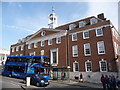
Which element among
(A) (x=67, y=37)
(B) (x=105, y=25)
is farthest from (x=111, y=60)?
(A) (x=67, y=37)

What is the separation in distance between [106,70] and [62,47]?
11625 mm

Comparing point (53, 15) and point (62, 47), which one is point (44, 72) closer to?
point (62, 47)

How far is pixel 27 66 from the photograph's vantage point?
22.0 m

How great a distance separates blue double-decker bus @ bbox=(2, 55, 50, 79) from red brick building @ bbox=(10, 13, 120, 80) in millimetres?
2709

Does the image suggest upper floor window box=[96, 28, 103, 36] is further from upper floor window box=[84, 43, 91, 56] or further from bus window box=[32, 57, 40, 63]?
bus window box=[32, 57, 40, 63]

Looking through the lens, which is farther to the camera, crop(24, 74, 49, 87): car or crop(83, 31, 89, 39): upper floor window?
crop(83, 31, 89, 39): upper floor window

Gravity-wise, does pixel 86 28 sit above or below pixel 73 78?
above

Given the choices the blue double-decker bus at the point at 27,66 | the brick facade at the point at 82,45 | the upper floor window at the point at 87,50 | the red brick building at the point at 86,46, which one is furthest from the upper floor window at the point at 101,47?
the blue double-decker bus at the point at 27,66

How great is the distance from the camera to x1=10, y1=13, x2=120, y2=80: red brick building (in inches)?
844

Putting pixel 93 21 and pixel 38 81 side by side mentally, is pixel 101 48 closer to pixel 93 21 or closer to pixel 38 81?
pixel 93 21

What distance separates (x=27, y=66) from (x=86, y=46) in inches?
516

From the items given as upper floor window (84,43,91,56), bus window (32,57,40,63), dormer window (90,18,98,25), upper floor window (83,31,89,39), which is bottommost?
bus window (32,57,40,63)

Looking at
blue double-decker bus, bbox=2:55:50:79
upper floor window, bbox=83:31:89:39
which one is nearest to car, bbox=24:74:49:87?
blue double-decker bus, bbox=2:55:50:79

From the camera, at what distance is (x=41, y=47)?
32.7 metres
